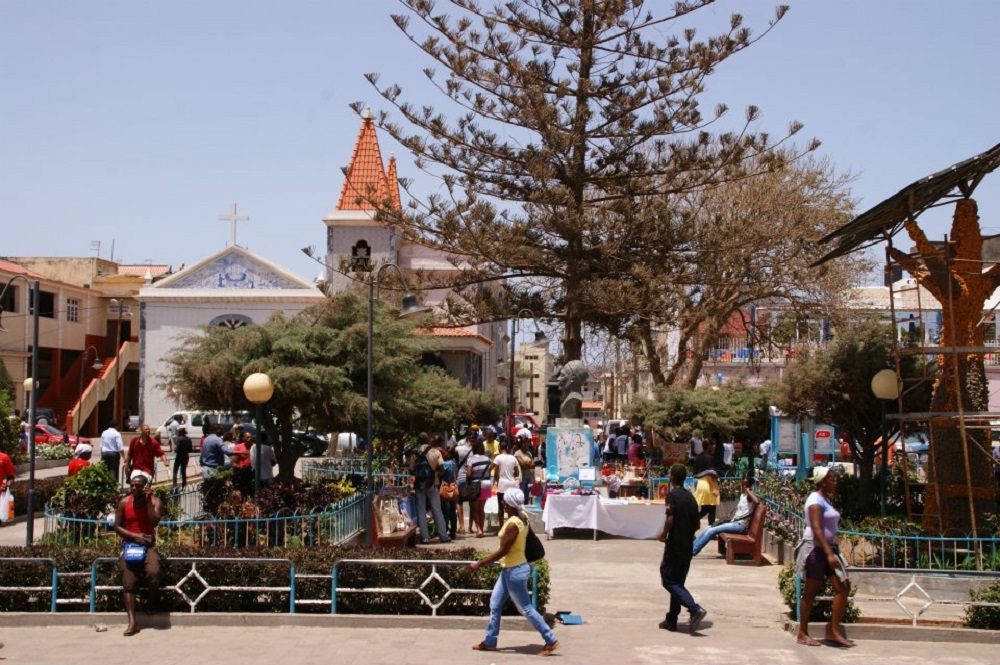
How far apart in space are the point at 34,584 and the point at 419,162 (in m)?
17.8

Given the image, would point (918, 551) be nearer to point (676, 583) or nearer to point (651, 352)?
point (676, 583)

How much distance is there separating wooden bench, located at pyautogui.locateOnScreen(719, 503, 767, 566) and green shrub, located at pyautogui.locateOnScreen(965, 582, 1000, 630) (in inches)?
182

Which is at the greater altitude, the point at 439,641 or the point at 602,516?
the point at 602,516

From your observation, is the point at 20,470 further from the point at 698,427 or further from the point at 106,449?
the point at 698,427

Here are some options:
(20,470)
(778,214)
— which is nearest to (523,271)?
(778,214)

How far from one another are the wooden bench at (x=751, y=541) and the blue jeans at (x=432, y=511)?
3.94 meters

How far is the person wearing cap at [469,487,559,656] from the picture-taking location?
31.0 feet

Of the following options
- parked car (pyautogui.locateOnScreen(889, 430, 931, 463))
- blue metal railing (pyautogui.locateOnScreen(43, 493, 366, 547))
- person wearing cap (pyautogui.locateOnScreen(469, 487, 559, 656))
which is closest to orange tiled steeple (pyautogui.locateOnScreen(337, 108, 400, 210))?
parked car (pyautogui.locateOnScreen(889, 430, 931, 463))

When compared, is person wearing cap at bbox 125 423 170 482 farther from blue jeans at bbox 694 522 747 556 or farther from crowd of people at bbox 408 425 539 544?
blue jeans at bbox 694 522 747 556

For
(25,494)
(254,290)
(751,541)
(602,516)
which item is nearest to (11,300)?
(254,290)

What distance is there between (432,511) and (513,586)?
7246 millimetres

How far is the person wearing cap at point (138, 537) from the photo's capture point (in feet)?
33.2

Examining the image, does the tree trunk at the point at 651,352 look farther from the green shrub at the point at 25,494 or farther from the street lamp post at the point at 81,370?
the street lamp post at the point at 81,370

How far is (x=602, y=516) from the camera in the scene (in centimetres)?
1739
